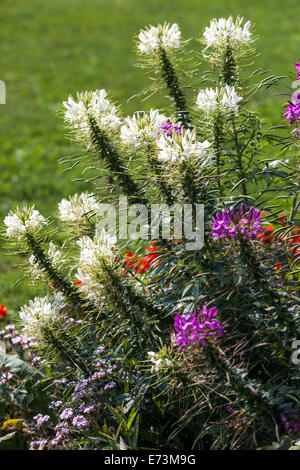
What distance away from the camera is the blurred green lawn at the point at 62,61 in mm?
7352

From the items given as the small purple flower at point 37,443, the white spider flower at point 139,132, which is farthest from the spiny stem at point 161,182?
the small purple flower at point 37,443

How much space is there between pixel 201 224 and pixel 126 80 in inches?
322

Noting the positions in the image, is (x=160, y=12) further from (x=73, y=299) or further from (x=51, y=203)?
(x=73, y=299)

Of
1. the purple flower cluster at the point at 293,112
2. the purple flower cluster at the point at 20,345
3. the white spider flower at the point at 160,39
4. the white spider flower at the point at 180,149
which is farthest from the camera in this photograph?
the purple flower cluster at the point at 20,345

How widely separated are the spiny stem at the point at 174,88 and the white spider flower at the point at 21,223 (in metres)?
0.89

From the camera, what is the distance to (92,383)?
2.83 metres

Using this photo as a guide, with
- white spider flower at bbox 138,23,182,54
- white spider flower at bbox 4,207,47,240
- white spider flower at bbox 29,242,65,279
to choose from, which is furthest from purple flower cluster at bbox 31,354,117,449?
white spider flower at bbox 138,23,182,54

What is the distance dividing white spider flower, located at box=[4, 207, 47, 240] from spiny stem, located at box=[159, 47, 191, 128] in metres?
0.89

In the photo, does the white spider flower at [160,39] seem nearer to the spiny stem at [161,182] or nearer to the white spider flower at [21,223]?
the spiny stem at [161,182]

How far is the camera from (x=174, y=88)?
3.02m

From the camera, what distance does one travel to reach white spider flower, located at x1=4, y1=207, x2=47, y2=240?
2750mm

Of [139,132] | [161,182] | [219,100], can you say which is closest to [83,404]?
[161,182]

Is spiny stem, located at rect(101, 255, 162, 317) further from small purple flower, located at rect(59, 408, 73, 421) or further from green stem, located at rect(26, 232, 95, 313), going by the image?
small purple flower, located at rect(59, 408, 73, 421)
